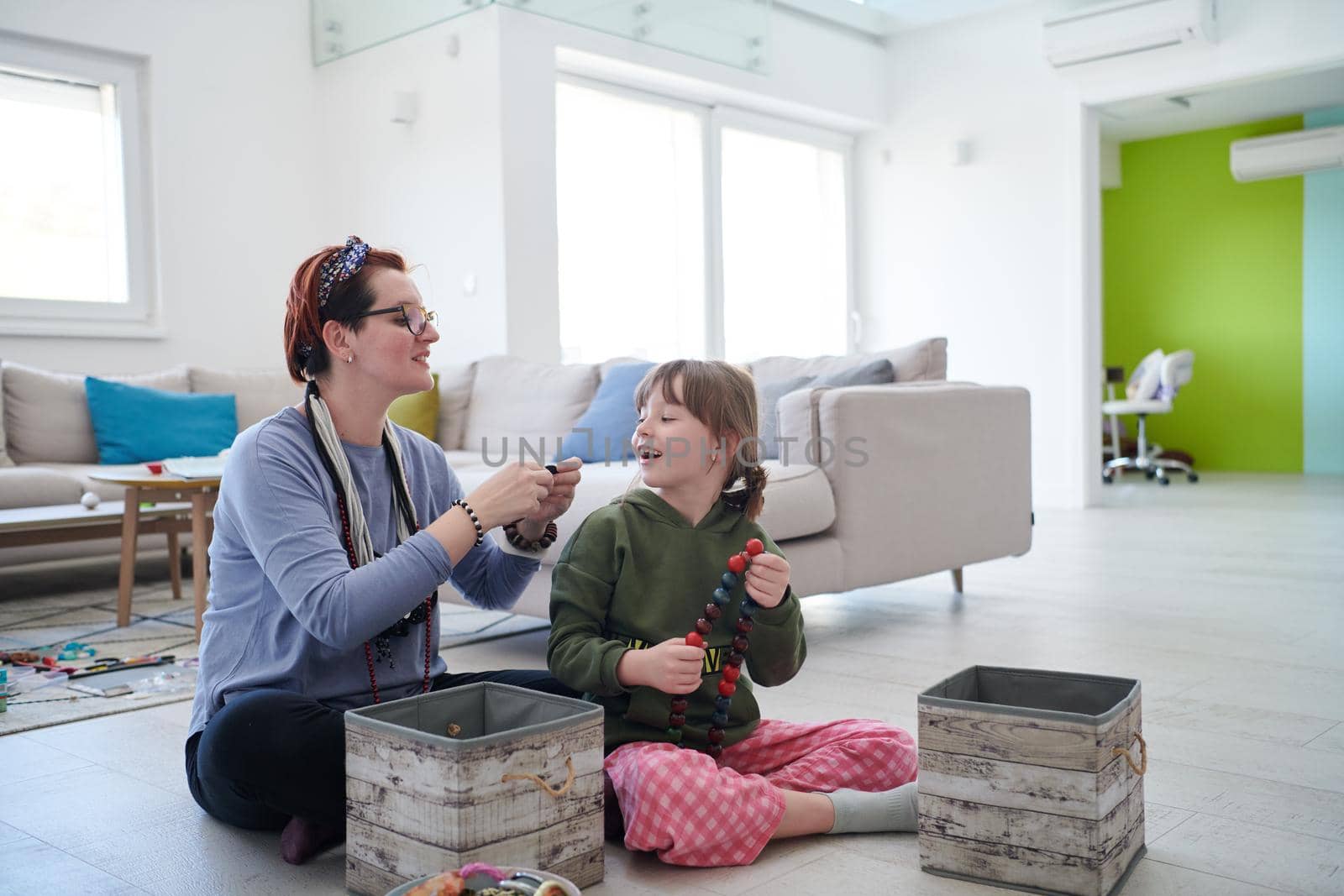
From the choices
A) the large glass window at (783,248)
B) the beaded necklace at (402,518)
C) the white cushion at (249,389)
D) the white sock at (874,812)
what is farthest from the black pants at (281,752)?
the large glass window at (783,248)

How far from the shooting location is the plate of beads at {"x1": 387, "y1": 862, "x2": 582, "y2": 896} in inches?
45.9

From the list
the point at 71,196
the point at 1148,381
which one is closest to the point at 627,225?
the point at 71,196

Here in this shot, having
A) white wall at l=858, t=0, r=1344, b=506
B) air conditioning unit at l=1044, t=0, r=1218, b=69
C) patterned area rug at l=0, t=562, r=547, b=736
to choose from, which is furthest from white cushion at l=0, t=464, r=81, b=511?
air conditioning unit at l=1044, t=0, r=1218, b=69

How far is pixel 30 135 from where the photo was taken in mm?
5090

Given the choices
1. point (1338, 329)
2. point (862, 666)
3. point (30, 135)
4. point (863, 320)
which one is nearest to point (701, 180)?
point (863, 320)

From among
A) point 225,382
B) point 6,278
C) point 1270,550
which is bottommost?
point 1270,550

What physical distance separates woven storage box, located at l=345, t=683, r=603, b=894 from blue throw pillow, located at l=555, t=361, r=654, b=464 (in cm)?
239

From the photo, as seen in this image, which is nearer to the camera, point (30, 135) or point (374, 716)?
point (374, 716)

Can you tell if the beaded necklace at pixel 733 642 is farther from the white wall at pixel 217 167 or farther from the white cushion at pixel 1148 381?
the white cushion at pixel 1148 381

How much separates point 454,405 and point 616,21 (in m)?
1.86

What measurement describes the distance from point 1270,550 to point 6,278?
527 centimetres

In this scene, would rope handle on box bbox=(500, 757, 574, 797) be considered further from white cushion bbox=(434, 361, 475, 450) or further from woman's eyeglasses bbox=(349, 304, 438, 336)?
white cushion bbox=(434, 361, 475, 450)

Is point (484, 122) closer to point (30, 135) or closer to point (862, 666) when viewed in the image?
point (30, 135)

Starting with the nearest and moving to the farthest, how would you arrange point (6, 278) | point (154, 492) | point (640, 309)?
point (154, 492) < point (6, 278) < point (640, 309)
